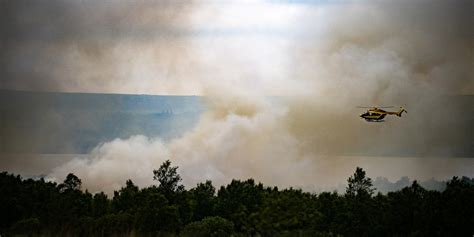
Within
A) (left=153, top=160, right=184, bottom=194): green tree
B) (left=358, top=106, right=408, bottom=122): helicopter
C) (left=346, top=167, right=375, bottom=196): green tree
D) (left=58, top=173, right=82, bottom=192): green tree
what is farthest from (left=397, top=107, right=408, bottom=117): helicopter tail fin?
(left=58, top=173, right=82, bottom=192): green tree

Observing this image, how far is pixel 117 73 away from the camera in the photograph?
4.96 meters

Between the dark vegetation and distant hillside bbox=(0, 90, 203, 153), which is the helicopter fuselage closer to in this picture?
the dark vegetation

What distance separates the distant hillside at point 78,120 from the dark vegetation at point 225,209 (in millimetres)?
251

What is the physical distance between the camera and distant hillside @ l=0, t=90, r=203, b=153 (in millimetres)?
4922

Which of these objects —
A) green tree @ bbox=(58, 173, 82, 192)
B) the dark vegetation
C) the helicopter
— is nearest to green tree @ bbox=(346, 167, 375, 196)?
the dark vegetation

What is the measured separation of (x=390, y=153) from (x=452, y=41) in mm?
899

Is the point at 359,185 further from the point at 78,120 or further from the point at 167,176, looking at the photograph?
the point at 78,120

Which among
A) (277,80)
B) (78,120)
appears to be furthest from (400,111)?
(78,120)

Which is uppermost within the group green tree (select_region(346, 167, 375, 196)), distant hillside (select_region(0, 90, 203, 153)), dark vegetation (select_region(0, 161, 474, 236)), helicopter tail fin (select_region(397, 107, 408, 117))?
helicopter tail fin (select_region(397, 107, 408, 117))

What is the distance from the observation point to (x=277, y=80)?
4.93 metres

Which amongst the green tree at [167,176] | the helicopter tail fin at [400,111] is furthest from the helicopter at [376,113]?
the green tree at [167,176]

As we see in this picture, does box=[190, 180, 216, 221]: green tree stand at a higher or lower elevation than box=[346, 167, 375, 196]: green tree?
lower

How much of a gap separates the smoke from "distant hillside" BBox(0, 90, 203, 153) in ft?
0.23

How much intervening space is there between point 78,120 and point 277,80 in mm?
1406
